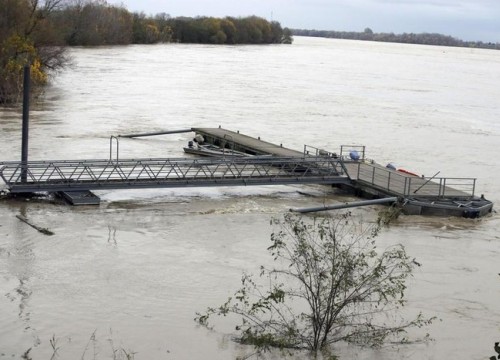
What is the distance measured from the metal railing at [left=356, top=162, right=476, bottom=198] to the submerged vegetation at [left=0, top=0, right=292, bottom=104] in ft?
34.5

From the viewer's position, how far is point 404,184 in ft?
79.9

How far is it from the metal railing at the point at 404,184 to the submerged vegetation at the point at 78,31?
10.5 m

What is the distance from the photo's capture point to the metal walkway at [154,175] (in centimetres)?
2177

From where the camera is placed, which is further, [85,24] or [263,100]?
[85,24]

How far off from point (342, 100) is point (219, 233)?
37814 mm

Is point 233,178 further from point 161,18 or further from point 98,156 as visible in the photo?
point 161,18

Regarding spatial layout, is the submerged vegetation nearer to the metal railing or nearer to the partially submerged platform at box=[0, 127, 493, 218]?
the partially submerged platform at box=[0, 127, 493, 218]

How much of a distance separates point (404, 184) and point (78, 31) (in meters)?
84.3

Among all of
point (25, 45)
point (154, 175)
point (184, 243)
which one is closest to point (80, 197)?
point (154, 175)

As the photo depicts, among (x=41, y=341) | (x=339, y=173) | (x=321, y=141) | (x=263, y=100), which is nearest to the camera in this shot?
(x=41, y=341)

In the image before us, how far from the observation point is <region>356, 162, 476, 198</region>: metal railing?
2384 cm

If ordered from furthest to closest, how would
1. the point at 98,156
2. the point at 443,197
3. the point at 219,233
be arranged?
the point at 98,156 < the point at 443,197 < the point at 219,233

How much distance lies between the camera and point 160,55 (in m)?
100

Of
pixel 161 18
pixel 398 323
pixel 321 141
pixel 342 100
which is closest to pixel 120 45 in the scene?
pixel 161 18
